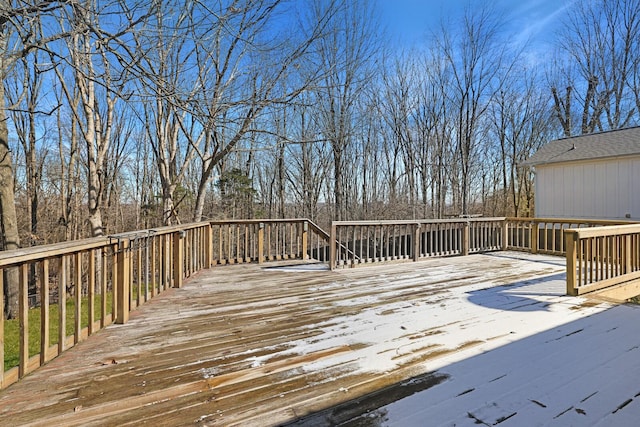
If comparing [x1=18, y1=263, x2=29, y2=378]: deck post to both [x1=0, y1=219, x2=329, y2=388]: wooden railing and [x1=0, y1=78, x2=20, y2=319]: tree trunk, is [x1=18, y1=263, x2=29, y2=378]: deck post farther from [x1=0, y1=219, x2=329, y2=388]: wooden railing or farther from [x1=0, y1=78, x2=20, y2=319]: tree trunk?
[x1=0, y1=78, x2=20, y2=319]: tree trunk

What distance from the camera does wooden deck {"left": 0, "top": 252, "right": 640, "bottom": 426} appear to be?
1.68 metres

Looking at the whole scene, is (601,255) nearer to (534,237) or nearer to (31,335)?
(534,237)

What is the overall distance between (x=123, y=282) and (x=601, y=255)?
5.72 metres

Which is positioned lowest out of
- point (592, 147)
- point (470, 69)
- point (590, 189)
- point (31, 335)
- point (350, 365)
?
point (31, 335)

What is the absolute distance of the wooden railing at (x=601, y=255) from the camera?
12.8 ft

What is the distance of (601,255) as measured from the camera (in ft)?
14.5

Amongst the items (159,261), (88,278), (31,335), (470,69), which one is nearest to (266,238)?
(159,261)

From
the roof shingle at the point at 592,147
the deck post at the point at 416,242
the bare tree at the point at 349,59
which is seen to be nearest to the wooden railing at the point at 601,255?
the deck post at the point at 416,242

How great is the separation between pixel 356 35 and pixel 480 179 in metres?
9.89

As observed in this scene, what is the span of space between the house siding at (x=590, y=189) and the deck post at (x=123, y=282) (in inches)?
431

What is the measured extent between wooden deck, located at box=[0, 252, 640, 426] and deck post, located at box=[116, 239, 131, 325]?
0.61 ft

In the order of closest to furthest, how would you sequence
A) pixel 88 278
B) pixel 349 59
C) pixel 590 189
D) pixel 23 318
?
pixel 23 318
pixel 88 278
pixel 590 189
pixel 349 59

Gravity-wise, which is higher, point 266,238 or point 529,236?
point 266,238

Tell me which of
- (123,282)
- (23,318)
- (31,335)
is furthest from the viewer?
(31,335)
